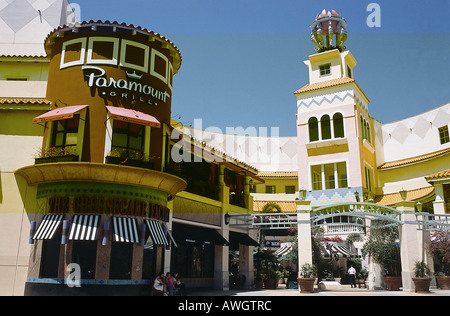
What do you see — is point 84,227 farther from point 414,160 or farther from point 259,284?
point 414,160

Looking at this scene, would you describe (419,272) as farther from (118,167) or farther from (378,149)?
(378,149)

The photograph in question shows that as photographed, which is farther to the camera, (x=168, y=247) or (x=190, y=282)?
(x=190, y=282)

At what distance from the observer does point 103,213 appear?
1789 centimetres

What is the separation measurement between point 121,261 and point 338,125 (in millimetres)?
25670

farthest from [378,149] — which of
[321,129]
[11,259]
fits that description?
[11,259]

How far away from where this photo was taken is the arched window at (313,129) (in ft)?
128

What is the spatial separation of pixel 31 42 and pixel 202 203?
1459cm

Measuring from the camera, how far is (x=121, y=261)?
1867cm

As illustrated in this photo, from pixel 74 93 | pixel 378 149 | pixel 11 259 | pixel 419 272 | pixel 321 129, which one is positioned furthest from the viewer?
pixel 378 149

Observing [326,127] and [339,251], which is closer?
[339,251]

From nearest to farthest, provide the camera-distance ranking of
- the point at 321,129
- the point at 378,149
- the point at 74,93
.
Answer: the point at 74,93, the point at 321,129, the point at 378,149

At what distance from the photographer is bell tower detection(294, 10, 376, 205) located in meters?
36.4

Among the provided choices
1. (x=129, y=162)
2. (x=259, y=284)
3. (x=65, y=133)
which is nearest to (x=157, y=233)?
(x=129, y=162)

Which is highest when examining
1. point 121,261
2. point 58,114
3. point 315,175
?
point 315,175
